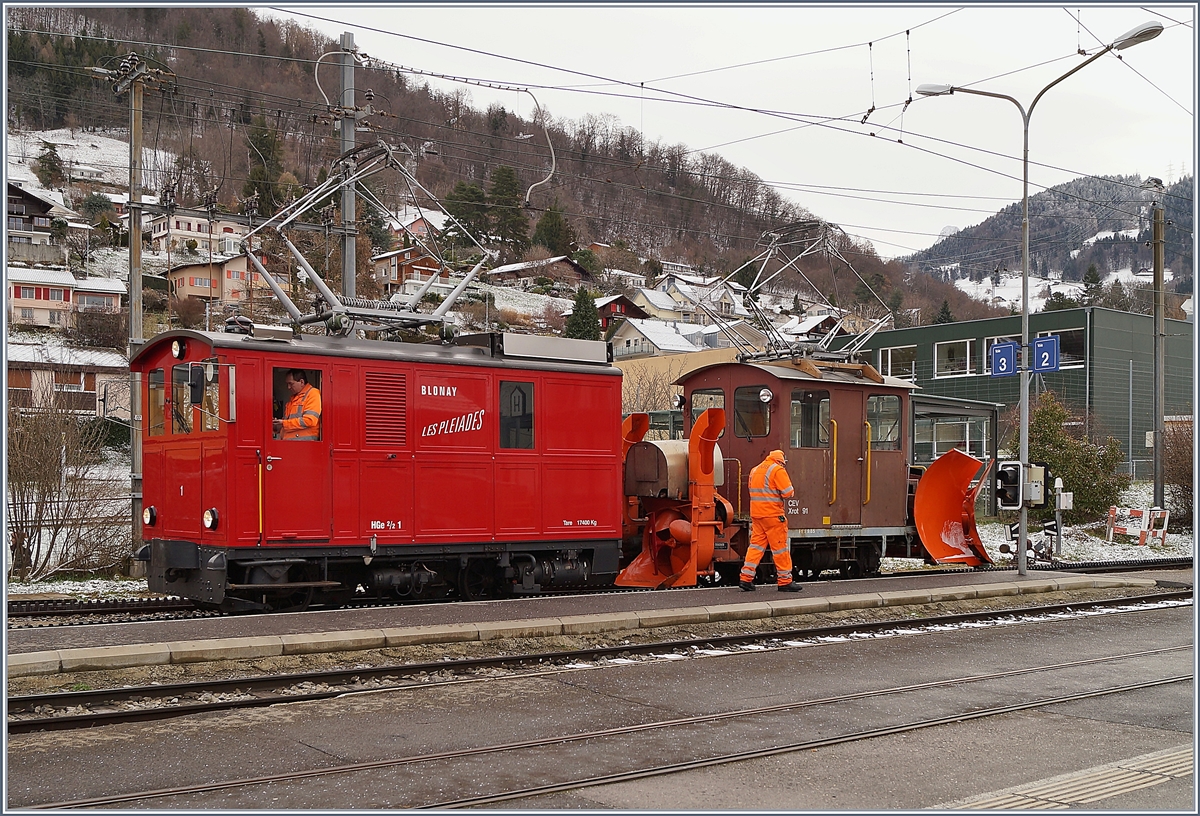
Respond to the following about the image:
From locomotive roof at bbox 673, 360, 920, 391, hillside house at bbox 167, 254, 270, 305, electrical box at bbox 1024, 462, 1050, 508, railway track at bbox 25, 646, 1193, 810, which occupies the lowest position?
railway track at bbox 25, 646, 1193, 810

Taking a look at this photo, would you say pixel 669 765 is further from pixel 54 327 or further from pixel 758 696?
pixel 54 327

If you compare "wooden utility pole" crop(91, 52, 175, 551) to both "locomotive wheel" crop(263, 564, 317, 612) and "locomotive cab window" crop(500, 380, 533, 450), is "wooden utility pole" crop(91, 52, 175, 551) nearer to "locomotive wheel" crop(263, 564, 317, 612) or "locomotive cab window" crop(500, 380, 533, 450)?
"locomotive wheel" crop(263, 564, 317, 612)

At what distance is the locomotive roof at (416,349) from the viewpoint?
453 inches

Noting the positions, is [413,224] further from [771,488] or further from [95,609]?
[95,609]

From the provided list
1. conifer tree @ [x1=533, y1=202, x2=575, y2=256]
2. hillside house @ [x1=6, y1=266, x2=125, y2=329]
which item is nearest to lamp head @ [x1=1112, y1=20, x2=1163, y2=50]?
hillside house @ [x1=6, y1=266, x2=125, y2=329]

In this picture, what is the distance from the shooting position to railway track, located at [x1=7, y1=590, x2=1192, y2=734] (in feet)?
24.2

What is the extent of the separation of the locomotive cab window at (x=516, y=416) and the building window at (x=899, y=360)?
133 feet

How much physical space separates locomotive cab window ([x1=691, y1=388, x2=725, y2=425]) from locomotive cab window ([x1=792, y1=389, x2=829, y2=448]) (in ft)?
4.36

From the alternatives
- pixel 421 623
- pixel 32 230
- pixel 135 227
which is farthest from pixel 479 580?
pixel 32 230

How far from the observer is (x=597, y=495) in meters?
14.2

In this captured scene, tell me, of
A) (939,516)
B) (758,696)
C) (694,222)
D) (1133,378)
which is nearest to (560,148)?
(694,222)

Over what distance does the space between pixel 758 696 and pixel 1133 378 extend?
42.5 m

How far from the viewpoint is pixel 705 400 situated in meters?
16.5

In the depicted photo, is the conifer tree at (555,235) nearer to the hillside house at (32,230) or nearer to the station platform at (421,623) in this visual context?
the hillside house at (32,230)
